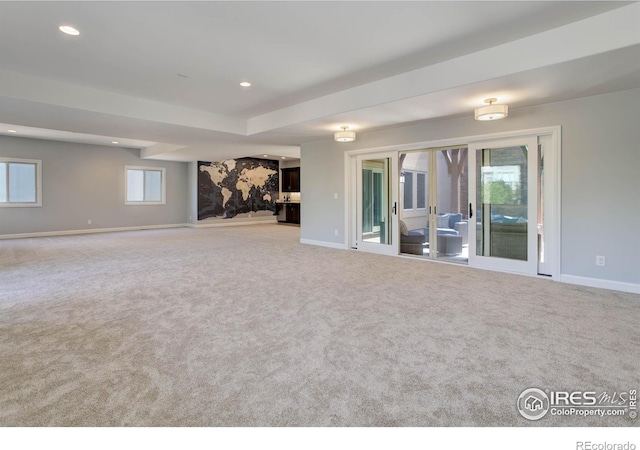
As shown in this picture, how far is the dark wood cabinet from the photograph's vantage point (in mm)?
13695

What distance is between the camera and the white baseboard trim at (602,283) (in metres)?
4.01

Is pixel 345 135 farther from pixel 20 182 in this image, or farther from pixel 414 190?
pixel 20 182

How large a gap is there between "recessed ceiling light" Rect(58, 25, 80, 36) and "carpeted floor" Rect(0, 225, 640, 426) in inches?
106

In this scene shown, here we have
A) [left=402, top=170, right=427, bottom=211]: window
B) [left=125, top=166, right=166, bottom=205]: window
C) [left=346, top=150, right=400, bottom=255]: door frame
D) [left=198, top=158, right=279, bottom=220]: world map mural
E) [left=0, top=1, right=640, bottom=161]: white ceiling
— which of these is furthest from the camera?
[left=198, top=158, right=279, bottom=220]: world map mural

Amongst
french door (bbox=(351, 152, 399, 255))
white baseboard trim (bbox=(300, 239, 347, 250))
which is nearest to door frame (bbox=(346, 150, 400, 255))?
french door (bbox=(351, 152, 399, 255))

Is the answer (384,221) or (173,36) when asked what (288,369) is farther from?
(384,221)

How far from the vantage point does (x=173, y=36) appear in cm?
337

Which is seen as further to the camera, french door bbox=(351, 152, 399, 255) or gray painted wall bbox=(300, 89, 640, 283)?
french door bbox=(351, 152, 399, 255)

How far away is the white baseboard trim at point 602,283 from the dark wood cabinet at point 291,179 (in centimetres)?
1037

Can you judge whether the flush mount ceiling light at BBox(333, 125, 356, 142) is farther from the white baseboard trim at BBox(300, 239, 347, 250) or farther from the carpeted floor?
the carpeted floor
